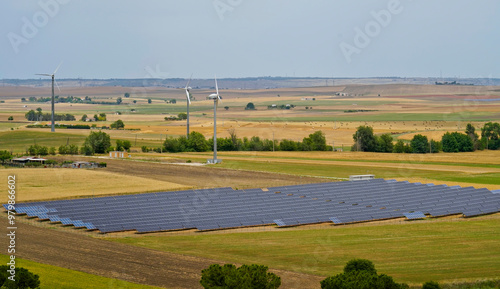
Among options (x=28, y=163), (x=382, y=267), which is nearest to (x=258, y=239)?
(x=382, y=267)

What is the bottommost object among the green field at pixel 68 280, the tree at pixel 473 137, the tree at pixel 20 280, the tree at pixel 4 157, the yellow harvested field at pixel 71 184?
the green field at pixel 68 280

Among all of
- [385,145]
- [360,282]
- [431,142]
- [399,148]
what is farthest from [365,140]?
[360,282]

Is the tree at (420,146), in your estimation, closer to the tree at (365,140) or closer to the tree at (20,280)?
the tree at (365,140)

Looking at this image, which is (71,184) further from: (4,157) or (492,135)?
(492,135)

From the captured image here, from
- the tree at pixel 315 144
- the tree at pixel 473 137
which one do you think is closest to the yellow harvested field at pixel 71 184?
the tree at pixel 315 144

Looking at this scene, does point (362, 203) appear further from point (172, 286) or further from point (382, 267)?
point (172, 286)

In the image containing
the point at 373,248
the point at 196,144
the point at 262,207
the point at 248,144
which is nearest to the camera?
the point at 373,248

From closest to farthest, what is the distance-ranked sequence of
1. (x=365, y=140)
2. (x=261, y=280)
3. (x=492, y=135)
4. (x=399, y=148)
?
(x=261, y=280) → (x=399, y=148) → (x=365, y=140) → (x=492, y=135)

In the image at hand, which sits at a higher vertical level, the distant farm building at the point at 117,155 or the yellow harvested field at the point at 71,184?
the distant farm building at the point at 117,155
